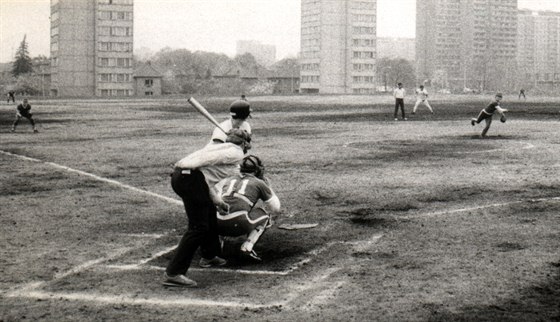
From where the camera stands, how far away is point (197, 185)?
6.71 m

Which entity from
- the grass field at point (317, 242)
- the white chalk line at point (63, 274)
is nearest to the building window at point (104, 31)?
the grass field at point (317, 242)

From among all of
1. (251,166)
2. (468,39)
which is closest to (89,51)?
(468,39)

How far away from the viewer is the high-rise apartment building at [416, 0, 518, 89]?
17325cm

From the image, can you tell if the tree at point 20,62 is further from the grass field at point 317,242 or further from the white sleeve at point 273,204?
the white sleeve at point 273,204

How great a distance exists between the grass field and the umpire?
0.26 meters

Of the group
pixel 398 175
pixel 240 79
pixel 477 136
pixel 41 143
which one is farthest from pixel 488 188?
pixel 240 79

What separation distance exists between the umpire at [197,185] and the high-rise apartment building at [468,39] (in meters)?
170

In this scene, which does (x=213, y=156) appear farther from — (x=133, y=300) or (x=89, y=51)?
(x=89, y=51)

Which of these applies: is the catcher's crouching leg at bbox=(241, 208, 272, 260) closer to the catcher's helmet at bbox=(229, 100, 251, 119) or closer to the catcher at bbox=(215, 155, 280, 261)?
the catcher at bbox=(215, 155, 280, 261)

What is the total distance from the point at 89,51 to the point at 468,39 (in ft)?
330

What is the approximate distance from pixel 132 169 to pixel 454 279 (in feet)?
35.9

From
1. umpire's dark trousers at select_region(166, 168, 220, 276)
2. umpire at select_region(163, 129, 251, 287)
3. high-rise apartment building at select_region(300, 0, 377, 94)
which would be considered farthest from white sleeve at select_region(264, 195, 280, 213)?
high-rise apartment building at select_region(300, 0, 377, 94)

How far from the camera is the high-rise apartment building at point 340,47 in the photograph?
132 metres

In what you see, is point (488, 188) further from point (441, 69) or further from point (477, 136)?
point (441, 69)
